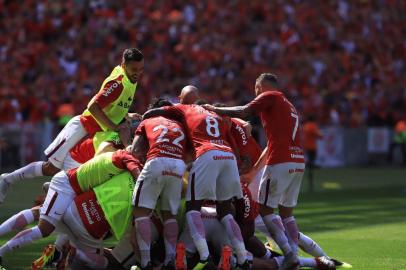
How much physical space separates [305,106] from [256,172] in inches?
684

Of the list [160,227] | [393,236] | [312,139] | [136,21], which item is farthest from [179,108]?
[136,21]

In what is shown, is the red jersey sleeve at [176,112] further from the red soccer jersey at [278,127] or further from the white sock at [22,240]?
the white sock at [22,240]

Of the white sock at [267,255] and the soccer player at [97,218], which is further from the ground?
the soccer player at [97,218]

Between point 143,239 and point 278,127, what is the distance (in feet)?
7.03

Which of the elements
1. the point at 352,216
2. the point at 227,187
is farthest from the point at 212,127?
the point at 352,216

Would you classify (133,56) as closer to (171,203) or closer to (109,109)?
(109,109)

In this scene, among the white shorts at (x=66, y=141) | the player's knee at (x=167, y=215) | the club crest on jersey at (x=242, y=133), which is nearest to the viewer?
the player's knee at (x=167, y=215)

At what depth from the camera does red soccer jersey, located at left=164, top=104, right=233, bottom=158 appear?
10.9 metres

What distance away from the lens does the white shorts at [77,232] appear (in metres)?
10.6

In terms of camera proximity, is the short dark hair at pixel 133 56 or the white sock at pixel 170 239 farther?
the short dark hair at pixel 133 56

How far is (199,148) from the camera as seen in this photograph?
35.6 feet

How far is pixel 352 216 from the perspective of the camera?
1705cm

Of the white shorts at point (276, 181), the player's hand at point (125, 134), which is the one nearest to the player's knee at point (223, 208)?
the white shorts at point (276, 181)

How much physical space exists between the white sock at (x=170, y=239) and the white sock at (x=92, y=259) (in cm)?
67
